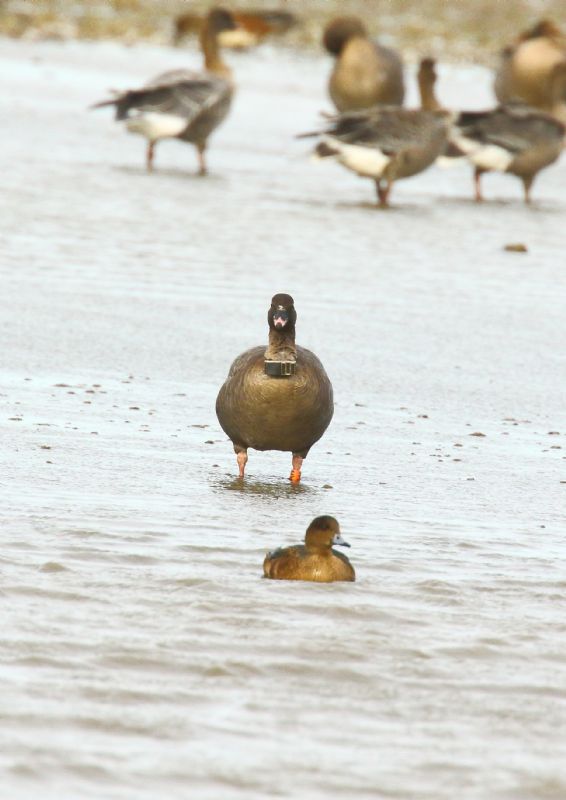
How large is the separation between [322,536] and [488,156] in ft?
45.5

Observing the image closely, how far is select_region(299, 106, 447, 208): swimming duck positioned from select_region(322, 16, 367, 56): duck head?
17.6 ft

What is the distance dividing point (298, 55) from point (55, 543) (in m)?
30.5

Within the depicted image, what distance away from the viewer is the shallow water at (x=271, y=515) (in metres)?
4.21

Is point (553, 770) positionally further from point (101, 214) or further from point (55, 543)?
point (101, 214)

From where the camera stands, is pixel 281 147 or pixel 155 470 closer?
pixel 155 470

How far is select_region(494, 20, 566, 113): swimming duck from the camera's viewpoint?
24.7m

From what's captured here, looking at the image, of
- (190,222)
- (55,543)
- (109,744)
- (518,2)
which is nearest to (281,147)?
(190,222)

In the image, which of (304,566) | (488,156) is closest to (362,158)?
(488,156)

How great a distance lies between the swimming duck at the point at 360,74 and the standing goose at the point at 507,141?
4.05 m

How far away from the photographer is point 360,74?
23.3 m

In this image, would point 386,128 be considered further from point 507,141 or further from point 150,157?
point 150,157

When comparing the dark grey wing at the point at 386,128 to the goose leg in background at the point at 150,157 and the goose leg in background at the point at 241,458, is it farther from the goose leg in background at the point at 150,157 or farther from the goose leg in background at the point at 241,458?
the goose leg in background at the point at 241,458

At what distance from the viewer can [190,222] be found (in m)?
15.1

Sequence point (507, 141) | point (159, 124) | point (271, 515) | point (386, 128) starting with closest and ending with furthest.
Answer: point (271, 515), point (386, 128), point (507, 141), point (159, 124)
